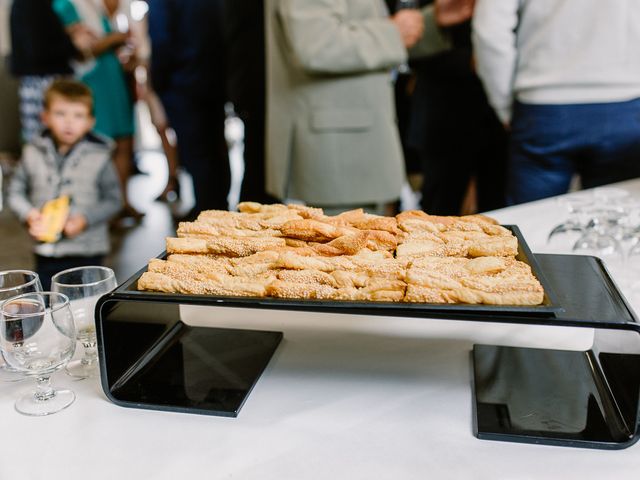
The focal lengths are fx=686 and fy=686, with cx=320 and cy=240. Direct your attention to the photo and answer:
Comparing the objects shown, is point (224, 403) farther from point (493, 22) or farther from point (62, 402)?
point (493, 22)

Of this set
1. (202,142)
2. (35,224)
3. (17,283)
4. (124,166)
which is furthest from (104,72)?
(17,283)

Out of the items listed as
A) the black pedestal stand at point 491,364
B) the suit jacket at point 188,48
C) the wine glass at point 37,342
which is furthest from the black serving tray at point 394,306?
the suit jacket at point 188,48

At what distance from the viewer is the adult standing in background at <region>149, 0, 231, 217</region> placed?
3457 mm

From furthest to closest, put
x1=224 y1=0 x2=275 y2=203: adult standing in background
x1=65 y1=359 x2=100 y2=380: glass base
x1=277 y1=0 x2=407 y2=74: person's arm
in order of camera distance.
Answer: x1=224 y1=0 x2=275 y2=203: adult standing in background → x1=277 y1=0 x2=407 y2=74: person's arm → x1=65 y1=359 x2=100 y2=380: glass base

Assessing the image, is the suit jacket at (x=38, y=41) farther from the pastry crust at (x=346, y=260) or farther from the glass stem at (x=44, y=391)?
the glass stem at (x=44, y=391)

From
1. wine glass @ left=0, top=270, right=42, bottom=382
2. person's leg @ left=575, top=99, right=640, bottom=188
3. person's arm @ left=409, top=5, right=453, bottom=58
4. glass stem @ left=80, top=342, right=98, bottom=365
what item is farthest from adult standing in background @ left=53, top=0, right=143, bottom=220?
glass stem @ left=80, top=342, right=98, bottom=365

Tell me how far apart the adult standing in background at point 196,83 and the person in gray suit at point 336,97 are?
143 centimetres

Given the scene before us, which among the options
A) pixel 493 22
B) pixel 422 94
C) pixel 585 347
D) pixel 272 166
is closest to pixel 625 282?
pixel 585 347

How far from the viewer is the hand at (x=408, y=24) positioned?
2168 mm

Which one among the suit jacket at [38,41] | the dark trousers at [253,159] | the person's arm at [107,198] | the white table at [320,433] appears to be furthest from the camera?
the suit jacket at [38,41]

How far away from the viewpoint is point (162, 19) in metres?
3.45

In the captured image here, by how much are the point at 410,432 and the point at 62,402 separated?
0.50 m

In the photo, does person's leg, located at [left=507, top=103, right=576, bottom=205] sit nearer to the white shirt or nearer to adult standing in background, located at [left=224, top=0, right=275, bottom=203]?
the white shirt

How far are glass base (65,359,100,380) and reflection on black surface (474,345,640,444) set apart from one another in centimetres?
59
